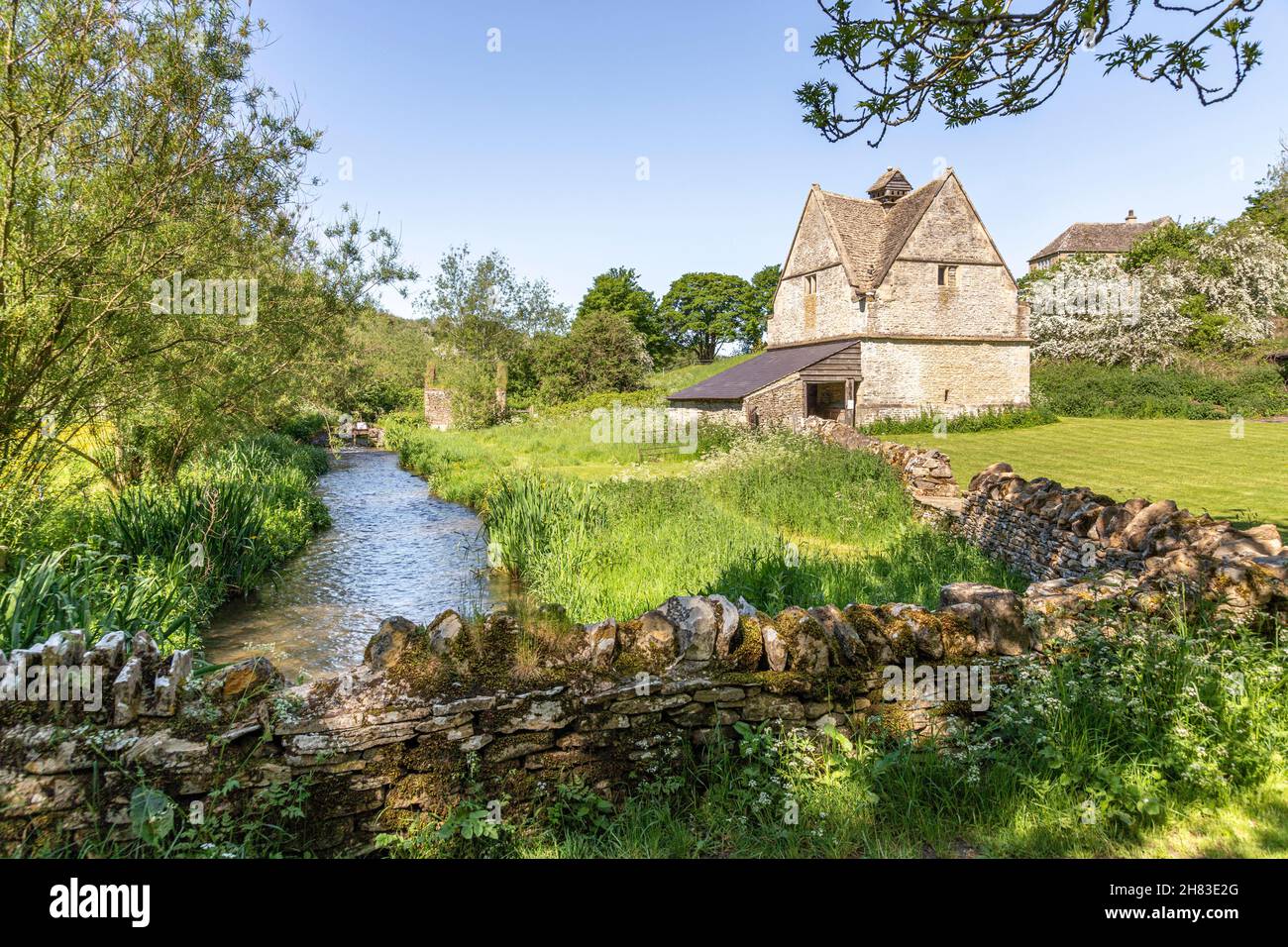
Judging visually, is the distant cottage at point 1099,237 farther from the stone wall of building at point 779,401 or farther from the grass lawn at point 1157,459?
the stone wall of building at point 779,401

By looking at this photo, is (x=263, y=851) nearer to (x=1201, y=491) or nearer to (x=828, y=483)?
(x=828, y=483)

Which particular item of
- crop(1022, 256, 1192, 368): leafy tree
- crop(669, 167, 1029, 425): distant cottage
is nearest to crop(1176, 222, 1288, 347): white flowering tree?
crop(1022, 256, 1192, 368): leafy tree

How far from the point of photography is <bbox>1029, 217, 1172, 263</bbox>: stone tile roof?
198 feet

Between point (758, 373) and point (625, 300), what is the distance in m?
40.0

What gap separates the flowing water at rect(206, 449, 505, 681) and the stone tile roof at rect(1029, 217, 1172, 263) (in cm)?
6527

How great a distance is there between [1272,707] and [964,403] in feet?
103

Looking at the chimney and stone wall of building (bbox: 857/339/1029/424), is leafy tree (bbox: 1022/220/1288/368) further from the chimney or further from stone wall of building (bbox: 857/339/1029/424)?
the chimney

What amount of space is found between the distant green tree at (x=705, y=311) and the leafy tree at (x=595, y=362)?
1234 inches

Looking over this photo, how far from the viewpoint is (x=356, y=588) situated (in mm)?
10445

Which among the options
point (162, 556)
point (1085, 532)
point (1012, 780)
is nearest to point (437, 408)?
point (162, 556)

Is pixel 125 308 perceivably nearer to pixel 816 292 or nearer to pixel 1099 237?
pixel 816 292

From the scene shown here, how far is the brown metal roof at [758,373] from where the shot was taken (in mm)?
27906
